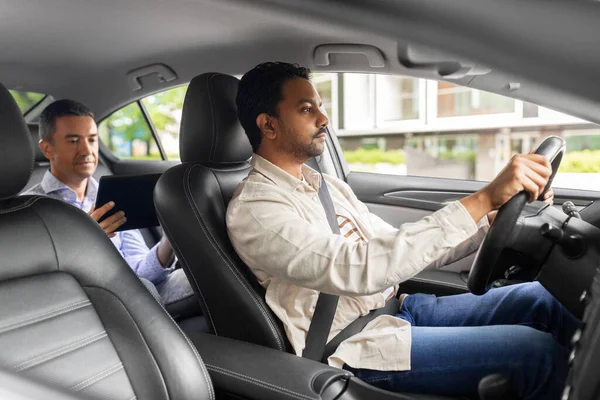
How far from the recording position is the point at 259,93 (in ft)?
6.25

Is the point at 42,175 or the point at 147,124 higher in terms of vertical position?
the point at 147,124

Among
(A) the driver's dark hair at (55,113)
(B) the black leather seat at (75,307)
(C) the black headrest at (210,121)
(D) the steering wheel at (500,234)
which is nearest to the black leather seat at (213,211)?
(C) the black headrest at (210,121)

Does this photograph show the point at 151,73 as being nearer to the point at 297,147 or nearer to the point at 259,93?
the point at 259,93

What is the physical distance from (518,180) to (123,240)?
1.84 m

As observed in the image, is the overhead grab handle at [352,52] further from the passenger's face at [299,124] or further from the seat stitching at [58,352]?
the seat stitching at [58,352]

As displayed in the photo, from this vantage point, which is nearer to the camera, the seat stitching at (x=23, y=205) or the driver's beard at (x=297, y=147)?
the seat stitching at (x=23, y=205)

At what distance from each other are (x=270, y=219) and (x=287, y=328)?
0.30 m

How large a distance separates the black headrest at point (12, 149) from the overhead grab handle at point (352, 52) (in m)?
0.96

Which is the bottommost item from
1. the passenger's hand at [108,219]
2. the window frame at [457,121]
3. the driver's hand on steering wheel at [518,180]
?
the passenger's hand at [108,219]

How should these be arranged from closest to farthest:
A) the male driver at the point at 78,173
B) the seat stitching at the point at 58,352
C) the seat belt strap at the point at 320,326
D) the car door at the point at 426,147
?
the seat stitching at the point at 58,352
the seat belt strap at the point at 320,326
the car door at the point at 426,147
the male driver at the point at 78,173

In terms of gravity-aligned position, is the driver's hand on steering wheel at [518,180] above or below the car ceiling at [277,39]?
below

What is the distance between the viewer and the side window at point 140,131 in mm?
3604

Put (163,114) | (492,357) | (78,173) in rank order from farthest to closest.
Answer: (163,114), (78,173), (492,357)

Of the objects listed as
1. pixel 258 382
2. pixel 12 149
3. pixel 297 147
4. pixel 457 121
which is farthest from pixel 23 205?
pixel 457 121
